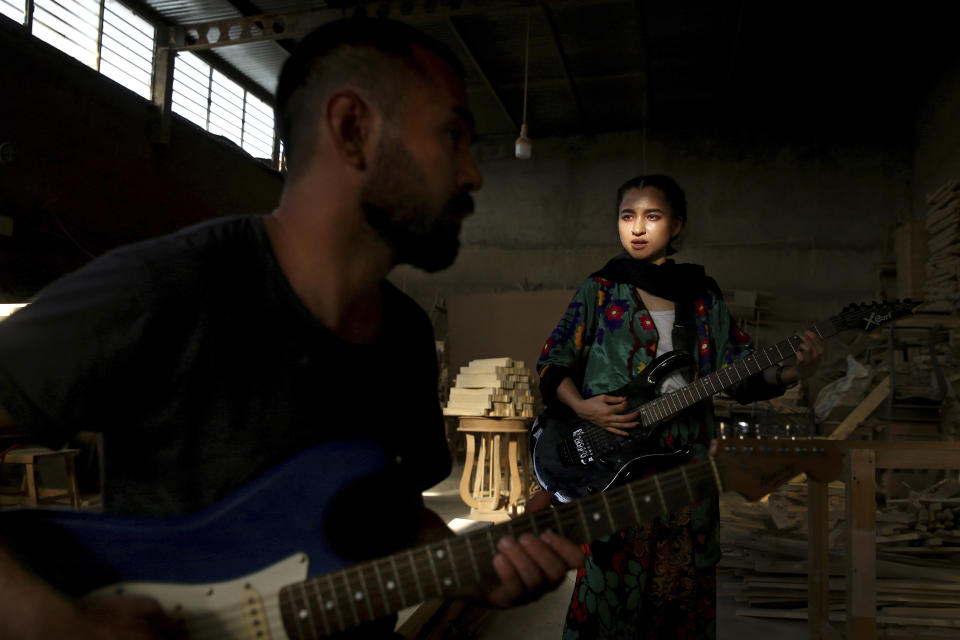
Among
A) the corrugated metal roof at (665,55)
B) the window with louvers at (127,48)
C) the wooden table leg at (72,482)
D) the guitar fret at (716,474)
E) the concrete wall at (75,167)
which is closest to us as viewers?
the guitar fret at (716,474)

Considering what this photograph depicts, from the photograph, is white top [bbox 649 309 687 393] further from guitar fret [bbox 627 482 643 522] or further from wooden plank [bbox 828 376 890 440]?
wooden plank [bbox 828 376 890 440]

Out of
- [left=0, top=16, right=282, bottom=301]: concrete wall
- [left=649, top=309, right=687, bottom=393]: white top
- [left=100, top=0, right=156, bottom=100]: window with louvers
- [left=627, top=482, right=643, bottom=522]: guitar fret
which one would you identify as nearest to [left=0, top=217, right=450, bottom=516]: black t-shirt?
[left=627, top=482, right=643, bottom=522]: guitar fret

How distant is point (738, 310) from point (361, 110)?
37.5ft

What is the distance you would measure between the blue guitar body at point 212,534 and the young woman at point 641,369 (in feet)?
4.54

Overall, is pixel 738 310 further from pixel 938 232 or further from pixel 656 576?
pixel 656 576

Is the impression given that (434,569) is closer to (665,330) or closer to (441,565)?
(441,565)

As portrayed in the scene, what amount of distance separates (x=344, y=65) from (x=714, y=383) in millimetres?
1667

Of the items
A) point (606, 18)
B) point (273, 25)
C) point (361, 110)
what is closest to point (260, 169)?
point (273, 25)

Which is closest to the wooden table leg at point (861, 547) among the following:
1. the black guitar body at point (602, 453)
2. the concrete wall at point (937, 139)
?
the black guitar body at point (602, 453)

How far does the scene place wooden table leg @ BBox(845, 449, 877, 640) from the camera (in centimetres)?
238

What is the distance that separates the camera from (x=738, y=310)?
11391 mm

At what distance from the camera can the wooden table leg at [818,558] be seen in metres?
2.96

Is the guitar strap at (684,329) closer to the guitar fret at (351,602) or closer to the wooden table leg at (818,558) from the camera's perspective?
the wooden table leg at (818,558)

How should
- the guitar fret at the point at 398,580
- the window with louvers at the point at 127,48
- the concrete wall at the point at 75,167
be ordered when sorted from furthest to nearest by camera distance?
1. the window with louvers at the point at 127,48
2. the concrete wall at the point at 75,167
3. the guitar fret at the point at 398,580
